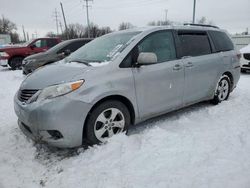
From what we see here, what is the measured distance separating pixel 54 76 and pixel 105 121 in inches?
36.0

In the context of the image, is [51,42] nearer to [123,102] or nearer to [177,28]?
[177,28]

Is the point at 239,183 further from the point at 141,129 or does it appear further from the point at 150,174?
the point at 141,129

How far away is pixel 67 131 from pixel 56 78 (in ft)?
2.36

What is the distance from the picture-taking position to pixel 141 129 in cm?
398

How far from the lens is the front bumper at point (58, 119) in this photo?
2.88m

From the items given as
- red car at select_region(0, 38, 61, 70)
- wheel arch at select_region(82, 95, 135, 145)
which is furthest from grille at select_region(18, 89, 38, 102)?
red car at select_region(0, 38, 61, 70)

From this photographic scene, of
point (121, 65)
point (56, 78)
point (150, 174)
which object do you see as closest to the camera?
point (150, 174)

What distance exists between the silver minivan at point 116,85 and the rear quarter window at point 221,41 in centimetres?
23

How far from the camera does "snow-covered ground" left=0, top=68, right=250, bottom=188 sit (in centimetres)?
255

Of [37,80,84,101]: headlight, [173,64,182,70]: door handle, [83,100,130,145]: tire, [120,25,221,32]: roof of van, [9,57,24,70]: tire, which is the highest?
[120,25,221,32]: roof of van

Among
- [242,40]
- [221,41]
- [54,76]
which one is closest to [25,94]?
[54,76]

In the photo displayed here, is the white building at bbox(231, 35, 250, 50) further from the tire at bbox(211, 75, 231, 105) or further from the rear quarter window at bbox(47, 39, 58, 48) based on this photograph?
the tire at bbox(211, 75, 231, 105)

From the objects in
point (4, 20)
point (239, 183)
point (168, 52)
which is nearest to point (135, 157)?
point (239, 183)

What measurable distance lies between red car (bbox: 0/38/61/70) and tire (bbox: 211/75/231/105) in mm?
10423
